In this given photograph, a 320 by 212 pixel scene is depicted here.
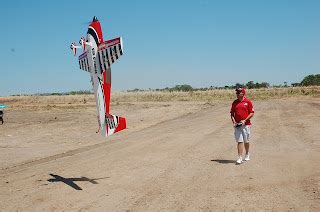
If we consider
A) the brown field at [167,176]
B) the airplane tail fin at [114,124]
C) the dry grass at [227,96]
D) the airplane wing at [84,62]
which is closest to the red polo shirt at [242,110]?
the brown field at [167,176]

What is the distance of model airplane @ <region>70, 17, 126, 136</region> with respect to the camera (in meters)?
9.44

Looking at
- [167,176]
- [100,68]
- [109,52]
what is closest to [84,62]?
[100,68]

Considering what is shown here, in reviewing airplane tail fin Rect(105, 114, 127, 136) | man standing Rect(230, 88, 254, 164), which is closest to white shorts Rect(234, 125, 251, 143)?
man standing Rect(230, 88, 254, 164)

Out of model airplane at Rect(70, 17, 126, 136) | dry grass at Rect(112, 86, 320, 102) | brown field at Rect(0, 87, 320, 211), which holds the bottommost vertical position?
dry grass at Rect(112, 86, 320, 102)

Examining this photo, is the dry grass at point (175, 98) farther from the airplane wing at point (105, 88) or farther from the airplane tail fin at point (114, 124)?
the airplane tail fin at point (114, 124)

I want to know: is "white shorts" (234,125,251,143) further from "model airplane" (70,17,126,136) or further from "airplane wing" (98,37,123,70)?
"airplane wing" (98,37,123,70)

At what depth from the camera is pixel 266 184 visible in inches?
348

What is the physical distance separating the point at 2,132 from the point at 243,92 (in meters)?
16.8

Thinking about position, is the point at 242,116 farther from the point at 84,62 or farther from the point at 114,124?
the point at 84,62

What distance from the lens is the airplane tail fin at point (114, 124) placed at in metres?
9.69

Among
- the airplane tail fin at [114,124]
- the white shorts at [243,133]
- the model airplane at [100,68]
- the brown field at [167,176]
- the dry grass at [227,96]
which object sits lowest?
the dry grass at [227,96]

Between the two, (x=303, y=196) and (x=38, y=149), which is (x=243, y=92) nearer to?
(x=303, y=196)

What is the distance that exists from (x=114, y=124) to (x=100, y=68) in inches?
50.1

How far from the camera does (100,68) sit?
31.7 feet
